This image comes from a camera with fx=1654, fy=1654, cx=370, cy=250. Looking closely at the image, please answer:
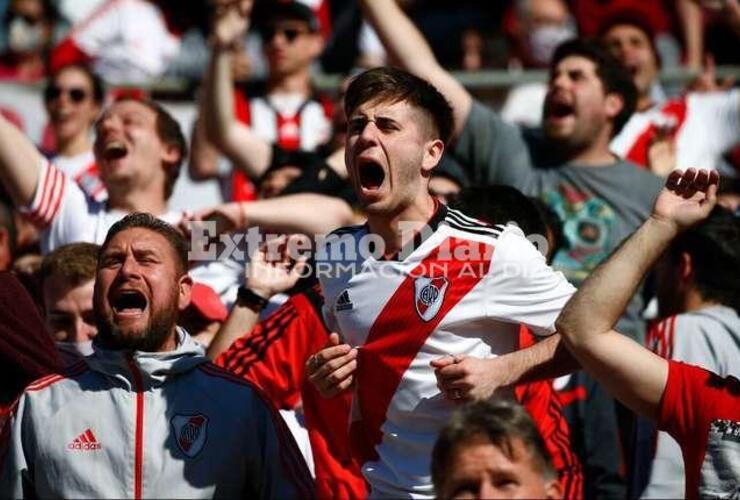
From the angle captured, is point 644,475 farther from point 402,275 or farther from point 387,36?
point 387,36

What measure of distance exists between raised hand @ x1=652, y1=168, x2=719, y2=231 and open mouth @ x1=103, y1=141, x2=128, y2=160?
11.5 feet

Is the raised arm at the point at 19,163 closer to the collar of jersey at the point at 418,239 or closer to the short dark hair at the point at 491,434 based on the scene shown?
the collar of jersey at the point at 418,239

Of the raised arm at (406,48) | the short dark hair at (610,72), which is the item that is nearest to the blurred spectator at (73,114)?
the raised arm at (406,48)

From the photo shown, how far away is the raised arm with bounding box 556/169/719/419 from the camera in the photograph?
515cm

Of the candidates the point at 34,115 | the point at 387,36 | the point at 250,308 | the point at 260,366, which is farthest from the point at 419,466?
the point at 34,115

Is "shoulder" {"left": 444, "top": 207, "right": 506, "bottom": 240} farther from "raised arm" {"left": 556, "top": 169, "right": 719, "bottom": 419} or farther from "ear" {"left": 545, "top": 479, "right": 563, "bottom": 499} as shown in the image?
"ear" {"left": 545, "top": 479, "right": 563, "bottom": 499}

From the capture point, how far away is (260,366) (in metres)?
6.59

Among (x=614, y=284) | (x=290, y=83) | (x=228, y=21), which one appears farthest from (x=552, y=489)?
(x=290, y=83)

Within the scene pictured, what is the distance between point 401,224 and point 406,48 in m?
2.11

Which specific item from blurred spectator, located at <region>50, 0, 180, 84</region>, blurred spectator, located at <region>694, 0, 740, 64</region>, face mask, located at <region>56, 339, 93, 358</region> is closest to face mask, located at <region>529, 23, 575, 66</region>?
blurred spectator, located at <region>694, 0, 740, 64</region>

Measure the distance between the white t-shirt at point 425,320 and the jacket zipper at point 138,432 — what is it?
0.80 m

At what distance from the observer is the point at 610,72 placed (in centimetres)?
857

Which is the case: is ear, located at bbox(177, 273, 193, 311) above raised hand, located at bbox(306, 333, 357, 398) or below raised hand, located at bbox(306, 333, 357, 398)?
above

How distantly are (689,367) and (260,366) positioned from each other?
1945 millimetres
